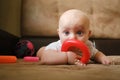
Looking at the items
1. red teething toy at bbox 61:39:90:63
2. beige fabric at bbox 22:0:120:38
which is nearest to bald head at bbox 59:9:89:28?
red teething toy at bbox 61:39:90:63

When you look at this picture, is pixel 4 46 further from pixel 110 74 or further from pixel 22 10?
pixel 110 74

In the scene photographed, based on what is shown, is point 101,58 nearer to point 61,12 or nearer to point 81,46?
point 81,46

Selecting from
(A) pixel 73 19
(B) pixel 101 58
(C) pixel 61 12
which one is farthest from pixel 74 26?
(C) pixel 61 12

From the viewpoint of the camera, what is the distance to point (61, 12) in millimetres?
2021

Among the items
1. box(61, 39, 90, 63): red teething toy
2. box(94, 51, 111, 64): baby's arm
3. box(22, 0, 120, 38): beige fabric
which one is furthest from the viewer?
box(22, 0, 120, 38): beige fabric

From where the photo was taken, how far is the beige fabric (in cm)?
197

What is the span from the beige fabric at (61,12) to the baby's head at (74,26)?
60 centimetres

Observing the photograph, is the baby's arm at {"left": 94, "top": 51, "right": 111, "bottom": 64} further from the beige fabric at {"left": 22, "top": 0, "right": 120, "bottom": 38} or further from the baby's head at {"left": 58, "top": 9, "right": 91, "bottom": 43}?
the beige fabric at {"left": 22, "top": 0, "right": 120, "bottom": 38}

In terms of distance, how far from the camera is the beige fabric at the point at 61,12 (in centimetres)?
197

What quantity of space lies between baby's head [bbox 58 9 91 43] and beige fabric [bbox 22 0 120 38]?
0.60 metres

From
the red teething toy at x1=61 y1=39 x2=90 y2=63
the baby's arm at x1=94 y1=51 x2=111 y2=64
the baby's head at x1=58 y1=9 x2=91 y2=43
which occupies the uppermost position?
the baby's head at x1=58 y1=9 x2=91 y2=43

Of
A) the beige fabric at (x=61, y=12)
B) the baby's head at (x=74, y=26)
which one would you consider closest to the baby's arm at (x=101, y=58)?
the baby's head at (x=74, y=26)

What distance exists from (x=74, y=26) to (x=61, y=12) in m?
0.69

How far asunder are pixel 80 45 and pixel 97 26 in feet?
2.66
